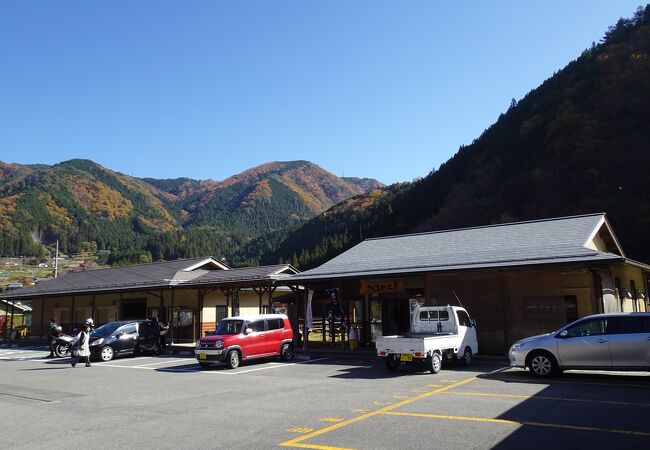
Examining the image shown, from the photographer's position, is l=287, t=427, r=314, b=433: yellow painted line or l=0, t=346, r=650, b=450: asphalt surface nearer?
l=0, t=346, r=650, b=450: asphalt surface

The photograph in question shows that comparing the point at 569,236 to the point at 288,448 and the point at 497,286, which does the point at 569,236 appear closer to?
the point at 497,286

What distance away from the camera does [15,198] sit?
499 ft

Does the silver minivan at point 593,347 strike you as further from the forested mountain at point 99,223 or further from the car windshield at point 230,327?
the forested mountain at point 99,223

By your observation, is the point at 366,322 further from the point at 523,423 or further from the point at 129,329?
the point at 523,423

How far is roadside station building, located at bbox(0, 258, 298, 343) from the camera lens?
25.1 metres

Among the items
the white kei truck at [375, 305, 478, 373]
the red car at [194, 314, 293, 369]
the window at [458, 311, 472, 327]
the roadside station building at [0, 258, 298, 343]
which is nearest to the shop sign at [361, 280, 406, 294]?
the red car at [194, 314, 293, 369]

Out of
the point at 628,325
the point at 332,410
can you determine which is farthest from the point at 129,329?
the point at 628,325

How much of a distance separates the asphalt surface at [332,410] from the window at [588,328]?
3.45 ft

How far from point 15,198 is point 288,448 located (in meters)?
174

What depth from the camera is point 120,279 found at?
30.2 metres

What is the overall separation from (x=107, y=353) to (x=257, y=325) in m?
7.29

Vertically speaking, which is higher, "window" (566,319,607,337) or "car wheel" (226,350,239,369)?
"window" (566,319,607,337)

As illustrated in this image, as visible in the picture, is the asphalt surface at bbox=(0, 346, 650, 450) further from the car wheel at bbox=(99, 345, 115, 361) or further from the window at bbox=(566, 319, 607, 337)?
the car wheel at bbox=(99, 345, 115, 361)

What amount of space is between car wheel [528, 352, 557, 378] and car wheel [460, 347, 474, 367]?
2822mm
